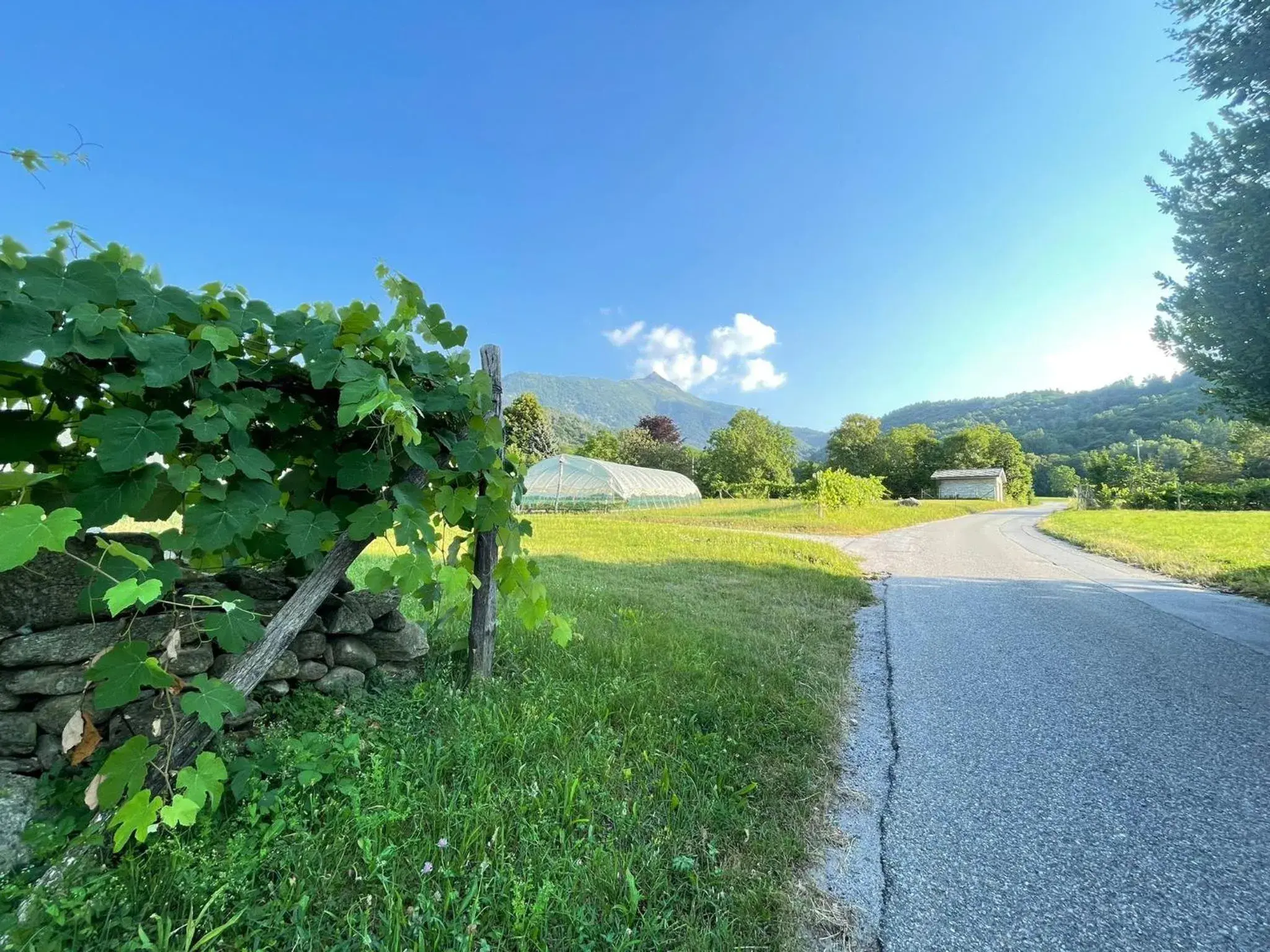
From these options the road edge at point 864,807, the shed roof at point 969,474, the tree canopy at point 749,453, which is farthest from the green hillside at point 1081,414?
the road edge at point 864,807

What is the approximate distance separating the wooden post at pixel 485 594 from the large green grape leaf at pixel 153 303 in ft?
4.79

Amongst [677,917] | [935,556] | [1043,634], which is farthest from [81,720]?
[935,556]

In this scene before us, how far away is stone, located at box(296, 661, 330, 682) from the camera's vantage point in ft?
8.32

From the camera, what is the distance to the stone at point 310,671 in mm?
2535

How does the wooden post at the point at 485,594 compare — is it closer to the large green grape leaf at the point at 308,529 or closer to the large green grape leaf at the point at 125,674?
the large green grape leaf at the point at 308,529

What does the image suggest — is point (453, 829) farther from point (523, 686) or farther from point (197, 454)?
point (197, 454)

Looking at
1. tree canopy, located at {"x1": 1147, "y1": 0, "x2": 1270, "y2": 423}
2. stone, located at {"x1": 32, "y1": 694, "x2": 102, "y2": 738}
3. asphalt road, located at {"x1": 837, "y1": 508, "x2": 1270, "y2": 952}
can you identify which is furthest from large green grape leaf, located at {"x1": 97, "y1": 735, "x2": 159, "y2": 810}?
tree canopy, located at {"x1": 1147, "y1": 0, "x2": 1270, "y2": 423}

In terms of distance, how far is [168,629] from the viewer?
204cm

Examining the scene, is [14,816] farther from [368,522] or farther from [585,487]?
[585,487]

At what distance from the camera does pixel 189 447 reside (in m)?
1.78

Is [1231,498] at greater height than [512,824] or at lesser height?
lesser

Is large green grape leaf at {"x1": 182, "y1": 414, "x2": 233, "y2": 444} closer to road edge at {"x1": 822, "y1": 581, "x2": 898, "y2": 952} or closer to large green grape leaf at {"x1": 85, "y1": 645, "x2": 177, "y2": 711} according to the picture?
large green grape leaf at {"x1": 85, "y1": 645, "x2": 177, "y2": 711}

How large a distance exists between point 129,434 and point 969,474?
65.2m

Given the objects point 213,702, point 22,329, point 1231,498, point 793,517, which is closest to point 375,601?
point 213,702
